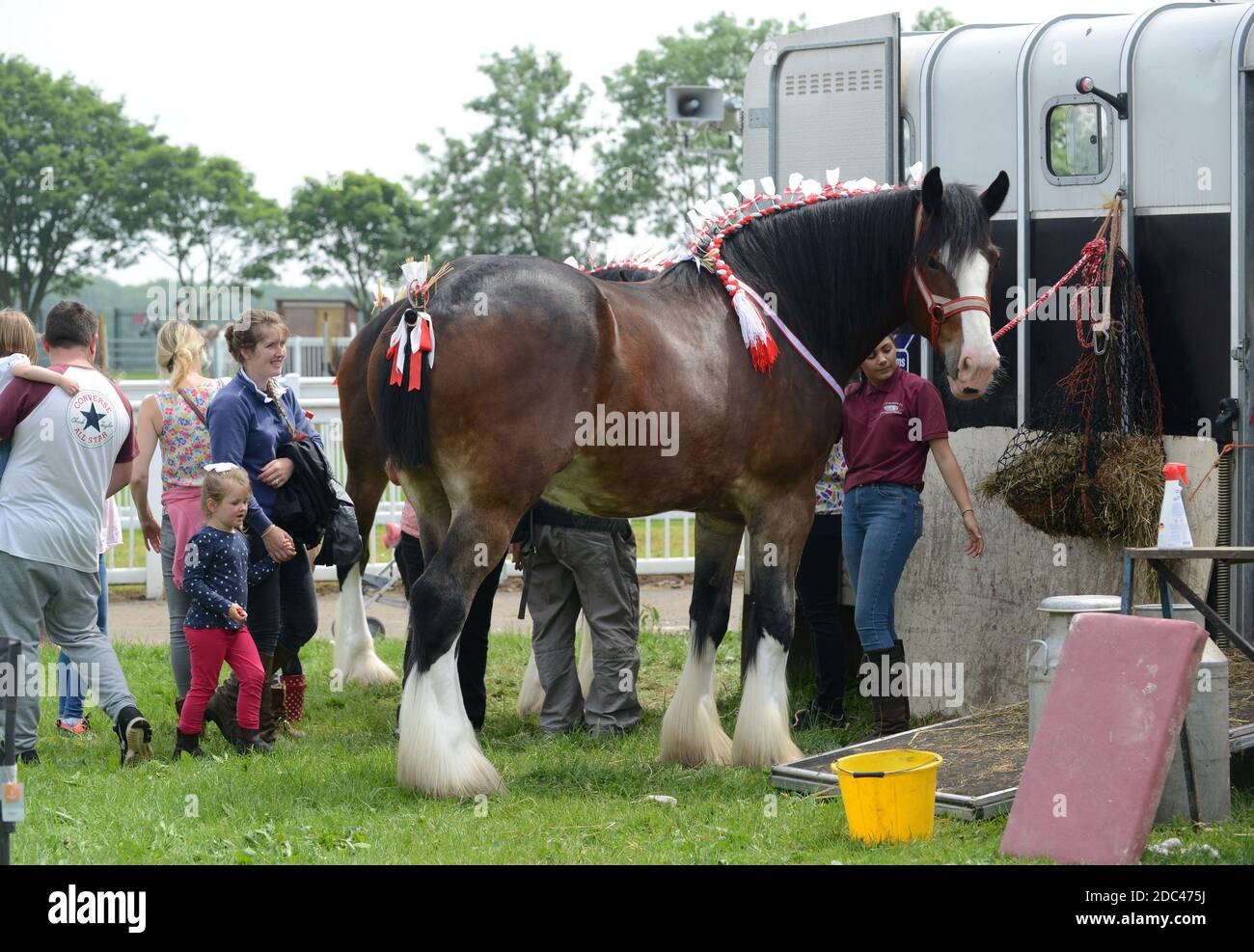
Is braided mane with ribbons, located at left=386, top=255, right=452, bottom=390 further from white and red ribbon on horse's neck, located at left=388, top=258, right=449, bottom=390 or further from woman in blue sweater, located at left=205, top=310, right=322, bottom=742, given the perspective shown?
woman in blue sweater, located at left=205, top=310, right=322, bottom=742

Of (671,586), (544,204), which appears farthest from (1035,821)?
(544,204)

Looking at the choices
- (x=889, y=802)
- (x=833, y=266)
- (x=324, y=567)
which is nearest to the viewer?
(x=889, y=802)

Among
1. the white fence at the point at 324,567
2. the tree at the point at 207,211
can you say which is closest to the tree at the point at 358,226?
the tree at the point at 207,211

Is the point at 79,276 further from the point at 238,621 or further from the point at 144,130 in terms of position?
the point at 238,621

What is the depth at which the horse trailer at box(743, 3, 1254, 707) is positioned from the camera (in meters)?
6.24

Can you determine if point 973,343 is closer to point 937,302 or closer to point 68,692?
point 937,302

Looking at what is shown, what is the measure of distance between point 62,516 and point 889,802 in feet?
11.9

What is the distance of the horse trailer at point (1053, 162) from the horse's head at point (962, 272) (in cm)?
105

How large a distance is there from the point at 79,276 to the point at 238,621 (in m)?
49.8

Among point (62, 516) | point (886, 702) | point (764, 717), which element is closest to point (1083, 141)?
point (886, 702)

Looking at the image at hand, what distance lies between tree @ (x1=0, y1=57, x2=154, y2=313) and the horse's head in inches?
1871

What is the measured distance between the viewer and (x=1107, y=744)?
182 inches

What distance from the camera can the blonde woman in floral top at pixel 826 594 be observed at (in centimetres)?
701

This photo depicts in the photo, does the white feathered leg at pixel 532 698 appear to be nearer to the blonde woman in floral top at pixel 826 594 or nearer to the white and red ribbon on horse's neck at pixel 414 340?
the blonde woman in floral top at pixel 826 594
